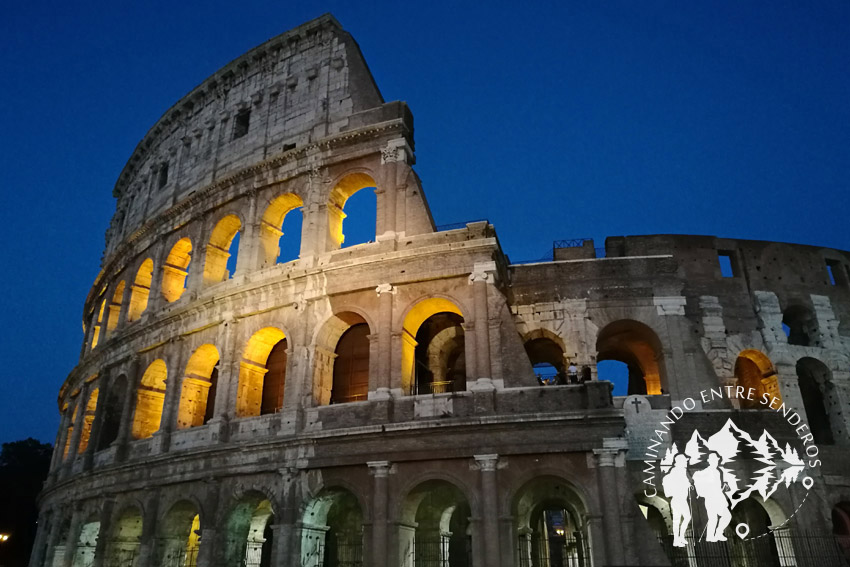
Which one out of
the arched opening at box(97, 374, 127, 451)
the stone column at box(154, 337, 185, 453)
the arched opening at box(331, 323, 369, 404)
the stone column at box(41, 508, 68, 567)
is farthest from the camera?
the arched opening at box(97, 374, 127, 451)

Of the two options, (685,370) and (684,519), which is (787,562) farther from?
(685,370)

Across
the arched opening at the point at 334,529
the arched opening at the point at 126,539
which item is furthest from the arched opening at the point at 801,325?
the arched opening at the point at 126,539

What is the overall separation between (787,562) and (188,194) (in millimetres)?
19488

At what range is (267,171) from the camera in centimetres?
1847

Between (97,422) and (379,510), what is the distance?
11294 millimetres

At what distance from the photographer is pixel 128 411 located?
18.4 metres

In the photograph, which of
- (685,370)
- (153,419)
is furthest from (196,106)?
(685,370)

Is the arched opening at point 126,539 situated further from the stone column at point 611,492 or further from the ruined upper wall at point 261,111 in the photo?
the stone column at point 611,492

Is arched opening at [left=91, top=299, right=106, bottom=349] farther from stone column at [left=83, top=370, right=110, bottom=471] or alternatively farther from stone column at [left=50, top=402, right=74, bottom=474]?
stone column at [left=83, top=370, right=110, bottom=471]

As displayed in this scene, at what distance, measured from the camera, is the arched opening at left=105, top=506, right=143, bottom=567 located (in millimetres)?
16891

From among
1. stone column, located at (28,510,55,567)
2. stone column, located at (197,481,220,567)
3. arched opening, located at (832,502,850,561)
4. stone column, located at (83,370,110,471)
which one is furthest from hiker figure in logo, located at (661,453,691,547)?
stone column, located at (28,510,55,567)

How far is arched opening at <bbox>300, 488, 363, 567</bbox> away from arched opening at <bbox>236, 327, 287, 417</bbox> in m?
3.20

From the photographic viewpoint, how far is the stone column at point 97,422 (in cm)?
1914

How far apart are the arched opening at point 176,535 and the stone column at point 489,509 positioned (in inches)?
295
